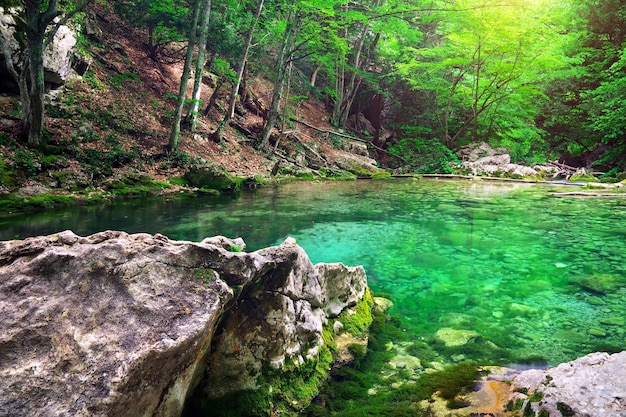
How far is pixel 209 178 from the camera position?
11930mm

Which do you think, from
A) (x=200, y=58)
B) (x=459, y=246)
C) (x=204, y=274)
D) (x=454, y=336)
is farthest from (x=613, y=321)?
(x=200, y=58)

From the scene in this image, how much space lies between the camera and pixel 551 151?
74.1ft

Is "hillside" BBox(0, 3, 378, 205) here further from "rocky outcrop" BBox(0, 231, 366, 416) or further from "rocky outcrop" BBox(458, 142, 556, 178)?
"rocky outcrop" BBox(0, 231, 366, 416)

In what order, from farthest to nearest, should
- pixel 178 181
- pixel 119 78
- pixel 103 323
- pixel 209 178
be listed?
pixel 119 78
pixel 209 178
pixel 178 181
pixel 103 323

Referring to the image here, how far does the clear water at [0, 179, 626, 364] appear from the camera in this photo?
12.4ft

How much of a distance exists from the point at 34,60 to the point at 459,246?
1061 cm

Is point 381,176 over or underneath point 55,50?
underneath

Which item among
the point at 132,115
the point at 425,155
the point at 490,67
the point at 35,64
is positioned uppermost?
the point at 490,67

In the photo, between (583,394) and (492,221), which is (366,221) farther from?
(583,394)

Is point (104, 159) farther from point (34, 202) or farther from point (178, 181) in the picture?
point (34, 202)

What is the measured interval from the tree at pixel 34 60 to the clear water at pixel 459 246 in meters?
2.88

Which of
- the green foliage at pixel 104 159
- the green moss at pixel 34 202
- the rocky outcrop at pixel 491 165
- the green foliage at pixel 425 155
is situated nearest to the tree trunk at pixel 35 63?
the green foliage at pixel 104 159

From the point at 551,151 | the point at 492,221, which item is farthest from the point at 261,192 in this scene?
the point at 551,151

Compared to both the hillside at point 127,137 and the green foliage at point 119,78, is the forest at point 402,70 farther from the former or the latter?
the hillside at point 127,137
